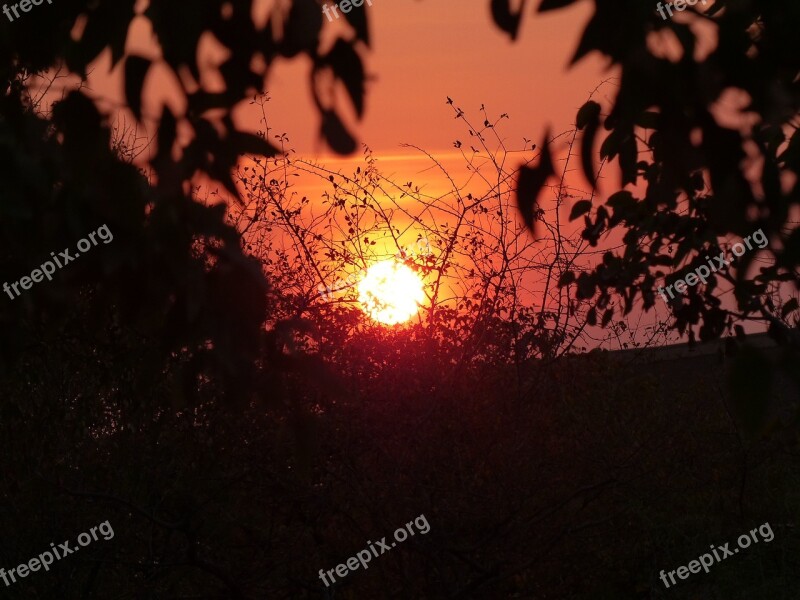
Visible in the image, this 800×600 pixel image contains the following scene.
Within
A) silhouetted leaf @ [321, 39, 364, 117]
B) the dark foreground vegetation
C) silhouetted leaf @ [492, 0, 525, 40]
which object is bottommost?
silhouetted leaf @ [492, 0, 525, 40]

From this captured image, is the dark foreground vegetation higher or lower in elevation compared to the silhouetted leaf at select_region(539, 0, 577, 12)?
higher

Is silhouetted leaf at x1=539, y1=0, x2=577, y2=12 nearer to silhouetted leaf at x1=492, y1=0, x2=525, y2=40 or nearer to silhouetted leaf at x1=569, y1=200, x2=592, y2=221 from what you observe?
silhouetted leaf at x1=492, y1=0, x2=525, y2=40

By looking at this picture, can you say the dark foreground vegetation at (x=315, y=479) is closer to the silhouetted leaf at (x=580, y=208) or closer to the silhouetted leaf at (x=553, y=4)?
the silhouetted leaf at (x=580, y=208)

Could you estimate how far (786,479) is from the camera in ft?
31.3

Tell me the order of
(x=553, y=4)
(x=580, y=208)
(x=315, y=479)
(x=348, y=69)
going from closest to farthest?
1. (x=553, y=4)
2. (x=348, y=69)
3. (x=580, y=208)
4. (x=315, y=479)

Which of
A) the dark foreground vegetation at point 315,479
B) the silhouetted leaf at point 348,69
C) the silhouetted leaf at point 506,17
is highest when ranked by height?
the dark foreground vegetation at point 315,479

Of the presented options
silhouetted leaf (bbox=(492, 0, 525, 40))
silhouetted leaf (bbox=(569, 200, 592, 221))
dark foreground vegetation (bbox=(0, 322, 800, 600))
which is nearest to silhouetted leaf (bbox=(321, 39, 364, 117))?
silhouetted leaf (bbox=(492, 0, 525, 40))

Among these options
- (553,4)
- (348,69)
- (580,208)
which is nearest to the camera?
(553,4)

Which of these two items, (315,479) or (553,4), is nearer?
(553,4)

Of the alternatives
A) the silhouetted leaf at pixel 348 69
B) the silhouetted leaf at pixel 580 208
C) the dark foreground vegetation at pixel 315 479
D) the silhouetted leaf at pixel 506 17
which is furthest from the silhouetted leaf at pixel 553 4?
the dark foreground vegetation at pixel 315 479

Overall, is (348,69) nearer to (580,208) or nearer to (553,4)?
(553,4)

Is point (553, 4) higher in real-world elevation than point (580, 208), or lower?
lower

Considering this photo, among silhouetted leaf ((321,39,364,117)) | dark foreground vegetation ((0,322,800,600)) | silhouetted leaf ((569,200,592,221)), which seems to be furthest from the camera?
dark foreground vegetation ((0,322,800,600))

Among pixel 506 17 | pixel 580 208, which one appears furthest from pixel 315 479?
pixel 506 17
